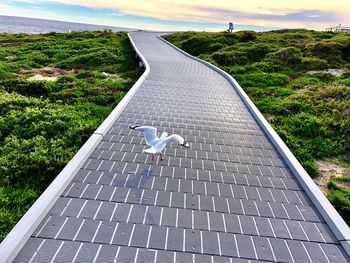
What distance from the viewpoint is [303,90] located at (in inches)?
565

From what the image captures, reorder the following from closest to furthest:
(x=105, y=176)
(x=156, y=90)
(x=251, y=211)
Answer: (x=251, y=211) < (x=105, y=176) < (x=156, y=90)

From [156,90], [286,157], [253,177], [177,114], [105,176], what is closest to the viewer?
[105,176]

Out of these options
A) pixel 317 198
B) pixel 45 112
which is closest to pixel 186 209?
pixel 317 198

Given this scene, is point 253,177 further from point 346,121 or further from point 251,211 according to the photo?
point 346,121

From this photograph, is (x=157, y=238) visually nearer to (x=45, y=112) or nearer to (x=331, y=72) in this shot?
(x=45, y=112)

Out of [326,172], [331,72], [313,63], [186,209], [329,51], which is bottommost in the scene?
[331,72]

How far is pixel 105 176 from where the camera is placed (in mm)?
5711

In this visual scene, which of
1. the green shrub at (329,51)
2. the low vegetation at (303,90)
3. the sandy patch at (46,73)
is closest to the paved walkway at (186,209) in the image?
the low vegetation at (303,90)

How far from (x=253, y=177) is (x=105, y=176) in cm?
247

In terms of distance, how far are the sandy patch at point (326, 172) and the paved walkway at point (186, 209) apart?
3.46 ft

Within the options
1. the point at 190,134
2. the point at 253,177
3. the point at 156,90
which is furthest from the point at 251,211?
the point at 156,90

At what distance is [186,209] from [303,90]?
10933mm

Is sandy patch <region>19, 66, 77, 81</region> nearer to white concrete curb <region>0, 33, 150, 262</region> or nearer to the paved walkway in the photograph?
the paved walkway

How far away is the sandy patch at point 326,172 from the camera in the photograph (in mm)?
7219
